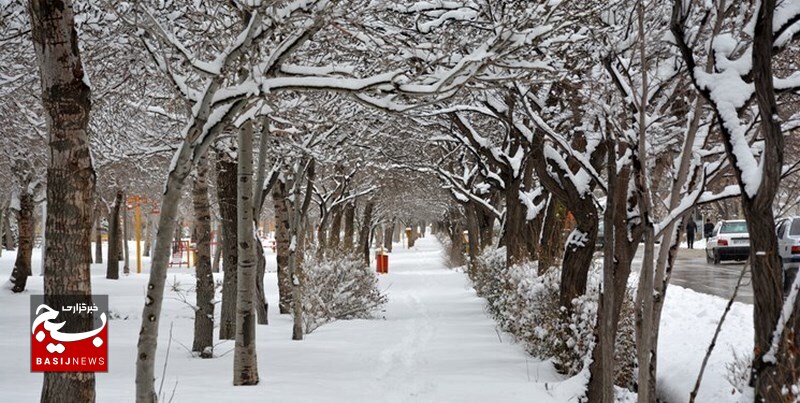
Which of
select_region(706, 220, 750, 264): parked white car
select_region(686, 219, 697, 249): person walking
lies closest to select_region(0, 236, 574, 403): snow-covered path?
select_region(706, 220, 750, 264): parked white car

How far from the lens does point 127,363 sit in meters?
10.2

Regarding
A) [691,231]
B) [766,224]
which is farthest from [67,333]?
[691,231]

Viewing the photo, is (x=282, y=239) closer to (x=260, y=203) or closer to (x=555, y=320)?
(x=260, y=203)

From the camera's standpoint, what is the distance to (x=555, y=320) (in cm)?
999

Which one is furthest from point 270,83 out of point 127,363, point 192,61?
point 127,363

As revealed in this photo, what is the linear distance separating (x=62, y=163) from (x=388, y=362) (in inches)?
259

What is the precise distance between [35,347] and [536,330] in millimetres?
6476

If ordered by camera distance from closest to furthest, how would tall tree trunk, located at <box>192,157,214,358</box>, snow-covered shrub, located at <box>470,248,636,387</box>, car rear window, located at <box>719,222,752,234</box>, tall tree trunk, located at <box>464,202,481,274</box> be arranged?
snow-covered shrub, located at <box>470,248,636,387</box> → tall tree trunk, located at <box>192,157,214,358</box> → tall tree trunk, located at <box>464,202,481,274</box> → car rear window, located at <box>719,222,752,234</box>

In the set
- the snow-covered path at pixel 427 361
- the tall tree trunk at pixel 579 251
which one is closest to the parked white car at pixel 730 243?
the snow-covered path at pixel 427 361

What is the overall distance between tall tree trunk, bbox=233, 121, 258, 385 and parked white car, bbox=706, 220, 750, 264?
2227 cm

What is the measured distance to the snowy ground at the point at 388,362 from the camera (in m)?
8.19

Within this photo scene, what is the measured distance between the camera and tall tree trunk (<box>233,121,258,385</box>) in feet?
27.7

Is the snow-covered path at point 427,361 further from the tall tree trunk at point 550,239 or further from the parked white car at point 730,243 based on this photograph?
the parked white car at point 730,243

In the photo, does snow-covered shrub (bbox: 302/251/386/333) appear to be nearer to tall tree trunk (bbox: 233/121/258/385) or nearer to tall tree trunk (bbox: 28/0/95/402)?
tall tree trunk (bbox: 233/121/258/385)
